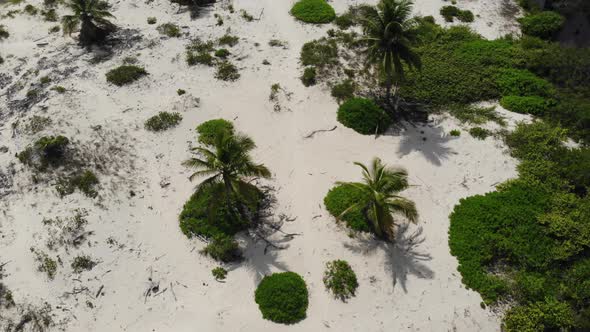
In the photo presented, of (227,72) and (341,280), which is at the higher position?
(227,72)

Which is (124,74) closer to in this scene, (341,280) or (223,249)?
(223,249)

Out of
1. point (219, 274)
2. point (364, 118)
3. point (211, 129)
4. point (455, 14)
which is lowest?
point (219, 274)

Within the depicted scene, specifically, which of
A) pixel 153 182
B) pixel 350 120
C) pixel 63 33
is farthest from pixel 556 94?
pixel 63 33

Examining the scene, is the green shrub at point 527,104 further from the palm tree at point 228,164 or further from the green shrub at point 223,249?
the green shrub at point 223,249

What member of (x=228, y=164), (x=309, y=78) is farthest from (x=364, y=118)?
(x=228, y=164)

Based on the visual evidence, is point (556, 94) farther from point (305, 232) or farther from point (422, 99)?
point (305, 232)

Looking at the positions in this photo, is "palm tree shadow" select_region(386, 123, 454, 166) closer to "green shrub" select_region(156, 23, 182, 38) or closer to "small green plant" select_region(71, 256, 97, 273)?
"small green plant" select_region(71, 256, 97, 273)

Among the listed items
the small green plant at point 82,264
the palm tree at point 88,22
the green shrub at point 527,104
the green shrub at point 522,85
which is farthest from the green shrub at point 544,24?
the small green plant at point 82,264
